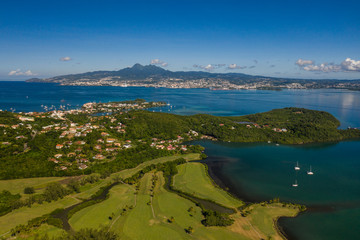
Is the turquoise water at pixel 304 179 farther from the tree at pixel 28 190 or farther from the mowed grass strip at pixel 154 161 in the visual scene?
the tree at pixel 28 190

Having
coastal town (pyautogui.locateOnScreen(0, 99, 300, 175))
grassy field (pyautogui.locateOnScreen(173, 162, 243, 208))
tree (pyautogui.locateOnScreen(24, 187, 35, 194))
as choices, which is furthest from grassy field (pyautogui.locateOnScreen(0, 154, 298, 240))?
coastal town (pyautogui.locateOnScreen(0, 99, 300, 175))

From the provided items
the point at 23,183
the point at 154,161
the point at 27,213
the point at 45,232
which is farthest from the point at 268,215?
the point at 23,183

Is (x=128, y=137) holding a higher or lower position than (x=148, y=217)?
higher

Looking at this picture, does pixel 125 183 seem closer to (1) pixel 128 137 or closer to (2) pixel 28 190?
(2) pixel 28 190

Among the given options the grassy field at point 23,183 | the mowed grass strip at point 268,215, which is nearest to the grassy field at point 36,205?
the grassy field at point 23,183

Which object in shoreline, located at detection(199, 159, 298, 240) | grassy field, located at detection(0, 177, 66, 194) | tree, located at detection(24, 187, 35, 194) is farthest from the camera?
grassy field, located at detection(0, 177, 66, 194)

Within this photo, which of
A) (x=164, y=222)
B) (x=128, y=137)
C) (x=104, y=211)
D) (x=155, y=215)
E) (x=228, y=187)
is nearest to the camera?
(x=164, y=222)

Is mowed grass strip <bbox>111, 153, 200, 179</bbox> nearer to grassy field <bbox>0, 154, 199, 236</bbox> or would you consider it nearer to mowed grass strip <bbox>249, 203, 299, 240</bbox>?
grassy field <bbox>0, 154, 199, 236</bbox>
